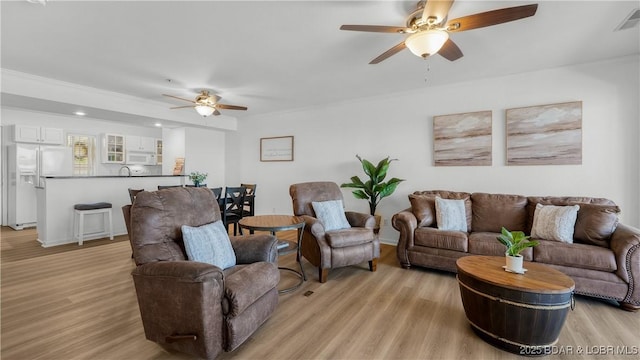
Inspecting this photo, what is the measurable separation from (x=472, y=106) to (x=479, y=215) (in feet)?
5.31

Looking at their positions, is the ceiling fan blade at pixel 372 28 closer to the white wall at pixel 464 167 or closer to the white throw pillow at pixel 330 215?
the white throw pillow at pixel 330 215

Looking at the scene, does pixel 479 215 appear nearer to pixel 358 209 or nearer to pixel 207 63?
pixel 358 209

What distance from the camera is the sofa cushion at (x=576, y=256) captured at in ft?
8.27

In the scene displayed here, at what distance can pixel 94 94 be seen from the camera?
14.5 feet

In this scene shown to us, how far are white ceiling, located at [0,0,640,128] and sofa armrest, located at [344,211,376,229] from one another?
190 centimetres

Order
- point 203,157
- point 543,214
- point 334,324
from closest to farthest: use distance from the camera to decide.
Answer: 1. point 334,324
2. point 543,214
3. point 203,157

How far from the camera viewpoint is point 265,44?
2.92 metres

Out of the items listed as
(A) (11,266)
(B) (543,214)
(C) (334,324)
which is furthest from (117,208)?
(B) (543,214)

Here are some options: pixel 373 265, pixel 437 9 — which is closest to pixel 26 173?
pixel 373 265

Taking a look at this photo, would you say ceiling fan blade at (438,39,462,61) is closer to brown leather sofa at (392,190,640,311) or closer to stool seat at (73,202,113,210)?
brown leather sofa at (392,190,640,311)

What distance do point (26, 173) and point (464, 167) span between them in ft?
27.1

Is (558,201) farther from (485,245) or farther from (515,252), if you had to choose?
(515,252)

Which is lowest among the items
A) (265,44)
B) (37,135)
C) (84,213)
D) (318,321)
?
(318,321)

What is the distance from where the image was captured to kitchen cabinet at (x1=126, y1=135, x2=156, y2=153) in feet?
23.6
